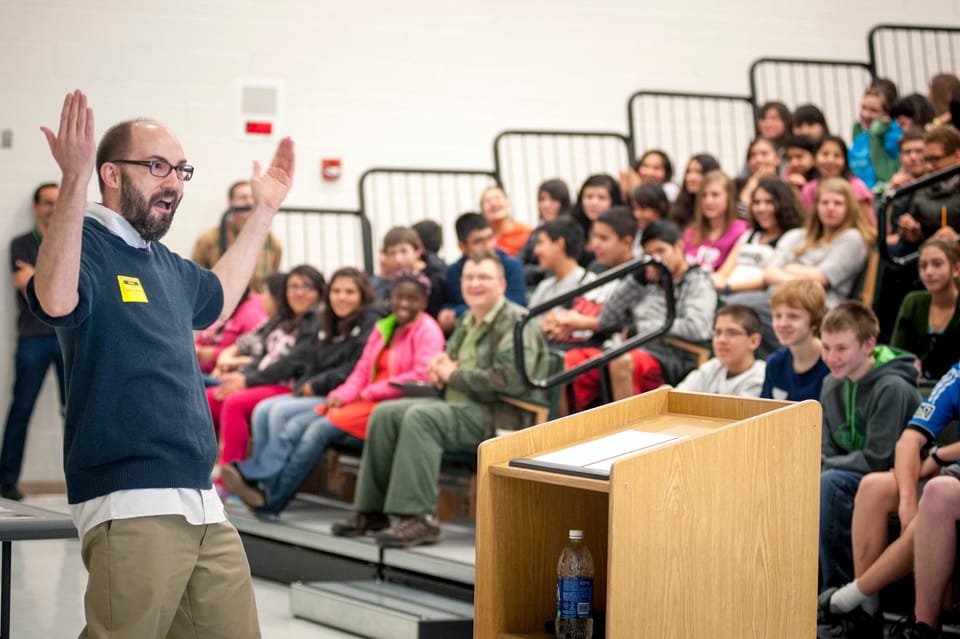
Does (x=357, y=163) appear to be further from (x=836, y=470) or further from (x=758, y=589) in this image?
(x=758, y=589)

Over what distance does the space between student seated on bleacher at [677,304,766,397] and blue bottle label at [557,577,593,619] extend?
2156 mm

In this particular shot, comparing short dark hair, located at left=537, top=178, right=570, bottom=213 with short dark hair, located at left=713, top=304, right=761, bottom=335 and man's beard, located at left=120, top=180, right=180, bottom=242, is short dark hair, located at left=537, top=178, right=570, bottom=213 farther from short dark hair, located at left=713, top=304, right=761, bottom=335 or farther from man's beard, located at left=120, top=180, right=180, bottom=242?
man's beard, located at left=120, top=180, right=180, bottom=242

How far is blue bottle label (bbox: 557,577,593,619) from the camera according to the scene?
245 centimetres

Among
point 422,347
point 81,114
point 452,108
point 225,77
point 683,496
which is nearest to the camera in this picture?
point 81,114

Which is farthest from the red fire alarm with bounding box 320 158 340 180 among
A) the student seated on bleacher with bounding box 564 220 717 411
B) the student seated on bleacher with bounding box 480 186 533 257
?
the student seated on bleacher with bounding box 564 220 717 411

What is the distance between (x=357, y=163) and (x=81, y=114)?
6.23 meters

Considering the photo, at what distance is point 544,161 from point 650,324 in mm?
3599

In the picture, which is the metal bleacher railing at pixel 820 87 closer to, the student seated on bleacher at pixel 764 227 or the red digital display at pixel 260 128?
the student seated on bleacher at pixel 764 227

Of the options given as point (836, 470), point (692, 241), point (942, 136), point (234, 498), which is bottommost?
point (234, 498)

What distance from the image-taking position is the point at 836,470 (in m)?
3.97

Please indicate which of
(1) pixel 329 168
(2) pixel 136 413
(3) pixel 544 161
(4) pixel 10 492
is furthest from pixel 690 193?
(2) pixel 136 413

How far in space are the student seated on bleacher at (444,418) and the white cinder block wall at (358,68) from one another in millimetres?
3260

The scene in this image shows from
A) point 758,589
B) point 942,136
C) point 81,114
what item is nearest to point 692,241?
point 942,136

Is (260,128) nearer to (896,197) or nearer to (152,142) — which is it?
(896,197)
